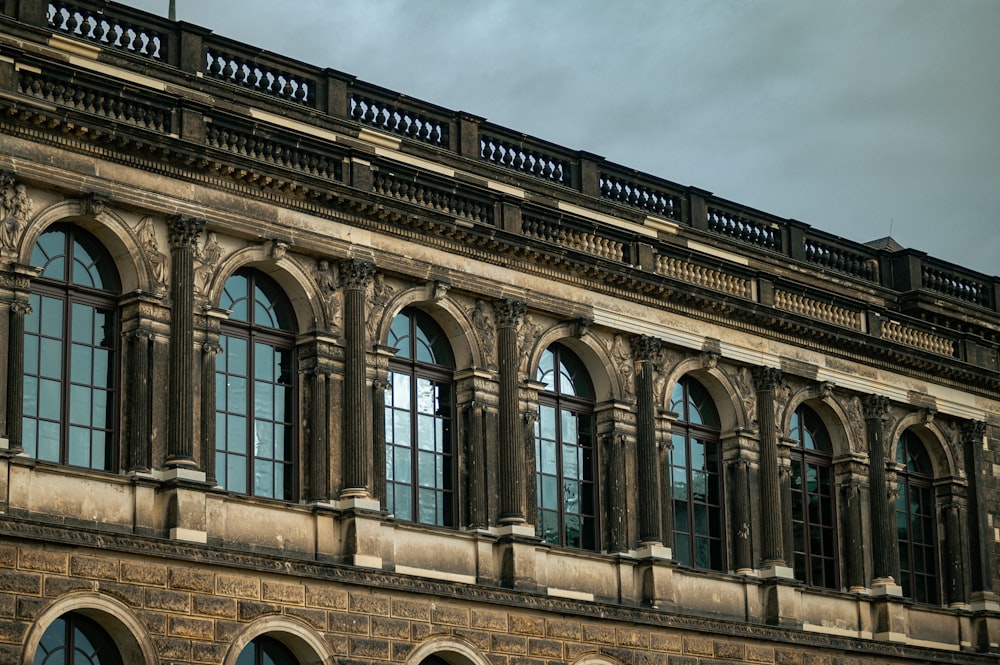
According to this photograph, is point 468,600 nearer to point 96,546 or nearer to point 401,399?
point 401,399

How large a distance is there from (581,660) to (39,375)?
10011mm

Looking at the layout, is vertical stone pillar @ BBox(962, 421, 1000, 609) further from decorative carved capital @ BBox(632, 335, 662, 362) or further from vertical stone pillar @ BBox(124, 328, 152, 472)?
vertical stone pillar @ BBox(124, 328, 152, 472)

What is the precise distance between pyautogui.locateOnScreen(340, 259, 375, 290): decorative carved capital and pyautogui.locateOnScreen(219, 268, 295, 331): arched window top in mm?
918

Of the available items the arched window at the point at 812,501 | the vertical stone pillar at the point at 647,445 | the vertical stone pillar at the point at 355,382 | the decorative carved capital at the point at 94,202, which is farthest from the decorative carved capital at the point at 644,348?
the decorative carved capital at the point at 94,202

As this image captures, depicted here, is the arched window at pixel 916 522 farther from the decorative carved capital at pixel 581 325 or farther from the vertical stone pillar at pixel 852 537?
the decorative carved capital at pixel 581 325

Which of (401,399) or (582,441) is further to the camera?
(582,441)

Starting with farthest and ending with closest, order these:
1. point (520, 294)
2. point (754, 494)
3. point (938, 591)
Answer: point (938, 591) < point (754, 494) < point (520, 294)

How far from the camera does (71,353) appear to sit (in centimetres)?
2902

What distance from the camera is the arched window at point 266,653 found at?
29.7 metres

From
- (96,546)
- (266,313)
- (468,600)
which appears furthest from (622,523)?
(96,546)

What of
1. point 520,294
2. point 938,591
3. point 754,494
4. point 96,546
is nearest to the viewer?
point 96,546

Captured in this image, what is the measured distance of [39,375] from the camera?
1125 inches

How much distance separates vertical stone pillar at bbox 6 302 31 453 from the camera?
2756 centimetres

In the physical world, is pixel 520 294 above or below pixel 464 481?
above
